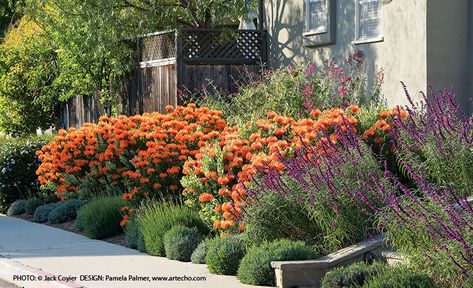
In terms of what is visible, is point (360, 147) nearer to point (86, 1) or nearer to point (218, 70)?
point (218, 70)

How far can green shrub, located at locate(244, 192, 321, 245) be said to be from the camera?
11.1 meters

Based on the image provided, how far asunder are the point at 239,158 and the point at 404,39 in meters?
6.00

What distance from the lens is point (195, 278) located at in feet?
35.2

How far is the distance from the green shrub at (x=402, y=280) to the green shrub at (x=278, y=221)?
2.22 m

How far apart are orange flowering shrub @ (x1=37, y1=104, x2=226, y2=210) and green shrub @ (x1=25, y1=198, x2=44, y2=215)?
0.26 m

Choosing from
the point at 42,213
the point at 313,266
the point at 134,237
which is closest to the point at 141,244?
the point at 134,237

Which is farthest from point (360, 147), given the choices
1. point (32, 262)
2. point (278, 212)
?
point (32, 262)

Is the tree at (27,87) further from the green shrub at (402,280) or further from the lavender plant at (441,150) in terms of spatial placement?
the green shrub at (402,280)

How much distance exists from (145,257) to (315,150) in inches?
96.7

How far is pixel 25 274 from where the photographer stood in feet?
37.1

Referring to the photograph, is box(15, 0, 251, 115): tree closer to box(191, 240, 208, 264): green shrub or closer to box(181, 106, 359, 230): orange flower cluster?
box(181, 106, 359, 230): orange flower cluster

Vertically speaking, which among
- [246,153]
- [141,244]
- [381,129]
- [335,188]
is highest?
[381,129]

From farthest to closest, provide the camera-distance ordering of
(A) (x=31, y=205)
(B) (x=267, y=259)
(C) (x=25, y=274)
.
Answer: (A) (x=31, y=205)
(C) (x=25, y=274)
(B) (x=267, y=259)

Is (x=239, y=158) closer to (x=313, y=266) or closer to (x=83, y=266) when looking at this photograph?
(x=83, y=266)
